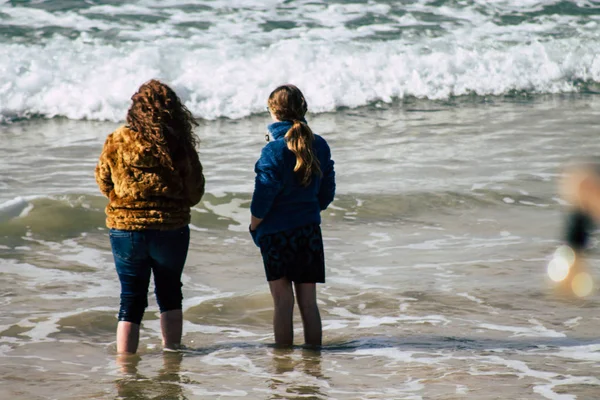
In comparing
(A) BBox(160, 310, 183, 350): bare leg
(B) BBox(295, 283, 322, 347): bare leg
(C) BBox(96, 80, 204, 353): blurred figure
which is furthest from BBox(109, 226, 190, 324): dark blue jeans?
(B) BBox(295, 283, 322, 347): bare leg

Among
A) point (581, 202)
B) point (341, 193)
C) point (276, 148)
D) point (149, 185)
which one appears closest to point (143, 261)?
point (149, 185)

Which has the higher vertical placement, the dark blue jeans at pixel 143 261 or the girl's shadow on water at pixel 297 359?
the dark blue jeans at pixel 143 261

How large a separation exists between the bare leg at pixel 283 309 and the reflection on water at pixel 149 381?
0.61 m

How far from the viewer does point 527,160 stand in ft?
36.4

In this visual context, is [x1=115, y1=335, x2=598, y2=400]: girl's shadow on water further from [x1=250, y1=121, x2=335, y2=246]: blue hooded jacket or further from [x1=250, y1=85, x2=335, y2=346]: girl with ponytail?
[x1=250, y1=121, x2=335, y2=246]: blue hooded jacket

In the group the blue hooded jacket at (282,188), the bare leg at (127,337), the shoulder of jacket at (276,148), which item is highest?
the shoulder of jacket at (276,148)

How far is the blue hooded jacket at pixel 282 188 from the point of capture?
5.06 metres

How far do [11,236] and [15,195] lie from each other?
1421 millimetres

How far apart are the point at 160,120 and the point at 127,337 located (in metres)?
1.28

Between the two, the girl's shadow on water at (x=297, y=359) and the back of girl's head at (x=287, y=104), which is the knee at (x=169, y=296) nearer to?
the girl's shadow on water at (x=297, y=359)

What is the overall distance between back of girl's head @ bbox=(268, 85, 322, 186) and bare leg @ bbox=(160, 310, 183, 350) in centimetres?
110

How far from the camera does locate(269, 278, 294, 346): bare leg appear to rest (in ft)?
17.3

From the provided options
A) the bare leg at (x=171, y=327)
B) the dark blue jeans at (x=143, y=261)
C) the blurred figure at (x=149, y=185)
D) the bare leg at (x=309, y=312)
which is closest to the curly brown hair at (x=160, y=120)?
the blurred figure at (x=149, y=185)

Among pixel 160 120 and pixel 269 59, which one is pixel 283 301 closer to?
pixel 160 120
